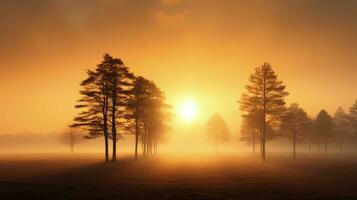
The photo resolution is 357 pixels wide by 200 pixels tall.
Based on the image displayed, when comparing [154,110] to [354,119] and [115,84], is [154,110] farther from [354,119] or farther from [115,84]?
[354,119]

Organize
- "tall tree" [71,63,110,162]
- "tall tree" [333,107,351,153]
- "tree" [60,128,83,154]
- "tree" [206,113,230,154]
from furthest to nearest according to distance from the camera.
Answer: "tree" [206,113,230,154]
"tree" [60,128,83,154]
"tall tree" [333,107,351,153]
"tall tree" [71,63,110,162]

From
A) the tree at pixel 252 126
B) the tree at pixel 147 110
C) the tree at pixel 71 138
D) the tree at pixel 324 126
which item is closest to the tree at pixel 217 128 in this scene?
the tree at pixel 252 126

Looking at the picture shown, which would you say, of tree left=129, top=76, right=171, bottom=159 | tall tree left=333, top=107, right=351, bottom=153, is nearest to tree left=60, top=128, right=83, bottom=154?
tree left=129, top=76, right=171, bottom=159

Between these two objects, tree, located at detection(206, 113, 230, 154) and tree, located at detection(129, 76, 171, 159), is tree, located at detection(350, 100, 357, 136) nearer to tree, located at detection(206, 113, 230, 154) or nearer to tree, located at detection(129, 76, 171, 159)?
tree, located at detection(206, 113, 230, 154)

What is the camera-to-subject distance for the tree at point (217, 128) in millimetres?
111875

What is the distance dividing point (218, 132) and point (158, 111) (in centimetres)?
5015

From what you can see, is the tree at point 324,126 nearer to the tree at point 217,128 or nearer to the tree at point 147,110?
the tree at point 217,128

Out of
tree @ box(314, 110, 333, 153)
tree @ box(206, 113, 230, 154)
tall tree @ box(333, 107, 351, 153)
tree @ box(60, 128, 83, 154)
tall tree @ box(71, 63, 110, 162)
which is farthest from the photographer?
tree @ box(206, 113, 230, 154)

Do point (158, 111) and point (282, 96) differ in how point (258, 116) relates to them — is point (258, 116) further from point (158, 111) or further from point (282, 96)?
point (158, 111)

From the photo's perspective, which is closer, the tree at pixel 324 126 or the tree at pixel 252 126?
the tree at pixel 252 126

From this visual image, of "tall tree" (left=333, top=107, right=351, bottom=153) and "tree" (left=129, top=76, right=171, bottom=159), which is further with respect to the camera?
"tall tree" (left=333, top=107, right=351, bottom=153)

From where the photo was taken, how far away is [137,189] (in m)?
19.9

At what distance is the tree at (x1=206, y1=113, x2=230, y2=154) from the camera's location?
367 feet

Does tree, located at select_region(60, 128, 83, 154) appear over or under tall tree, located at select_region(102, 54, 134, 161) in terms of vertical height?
under
